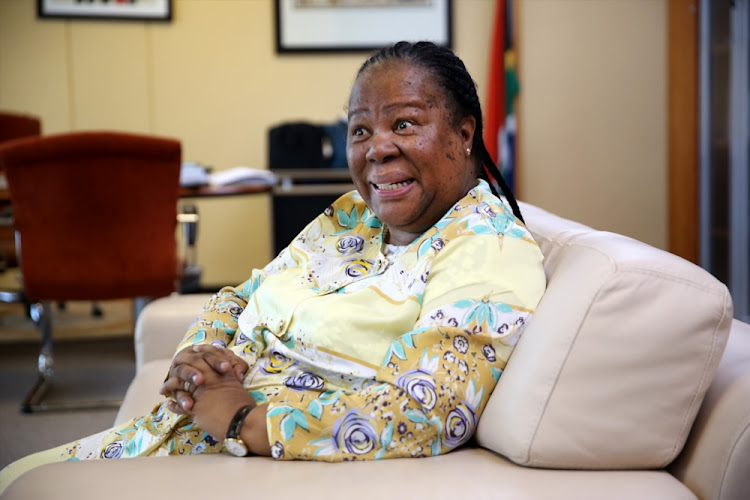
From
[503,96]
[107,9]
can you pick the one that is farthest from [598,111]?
[107,9]

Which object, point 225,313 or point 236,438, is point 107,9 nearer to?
point 225,313

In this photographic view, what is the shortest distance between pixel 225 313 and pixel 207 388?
36 centimetres

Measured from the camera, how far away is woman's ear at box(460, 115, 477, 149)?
1.35 meters

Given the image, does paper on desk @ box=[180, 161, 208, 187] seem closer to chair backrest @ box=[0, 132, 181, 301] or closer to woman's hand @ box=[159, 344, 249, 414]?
chair backrest @ box=[0, 132, 181, 301]

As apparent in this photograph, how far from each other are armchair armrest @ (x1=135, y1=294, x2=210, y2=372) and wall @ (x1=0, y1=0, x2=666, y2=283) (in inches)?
127

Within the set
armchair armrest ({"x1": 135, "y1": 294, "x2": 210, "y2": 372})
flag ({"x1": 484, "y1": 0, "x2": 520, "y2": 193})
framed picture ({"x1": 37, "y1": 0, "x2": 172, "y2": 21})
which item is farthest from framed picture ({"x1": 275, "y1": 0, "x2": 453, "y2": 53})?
armchair armrest ({"x1": 135, "y1": 294, "x2": 210, "y2": 372})

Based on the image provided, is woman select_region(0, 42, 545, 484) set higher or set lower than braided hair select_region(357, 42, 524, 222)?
lower

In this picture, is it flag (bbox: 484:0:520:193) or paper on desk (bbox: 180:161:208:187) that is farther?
flag (bbox: 484:0:520:193)

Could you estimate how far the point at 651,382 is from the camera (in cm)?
97

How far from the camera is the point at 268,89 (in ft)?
16.9

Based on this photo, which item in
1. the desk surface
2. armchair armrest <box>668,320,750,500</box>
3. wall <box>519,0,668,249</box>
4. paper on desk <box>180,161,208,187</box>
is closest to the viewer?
armchair armrest <box>668,320,750,500</box>

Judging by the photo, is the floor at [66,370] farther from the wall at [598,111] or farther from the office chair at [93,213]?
the wall at [598,111]

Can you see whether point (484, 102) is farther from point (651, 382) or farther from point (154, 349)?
point (651, 382)

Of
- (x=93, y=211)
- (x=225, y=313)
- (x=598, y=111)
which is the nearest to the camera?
(x=225, y=313)
